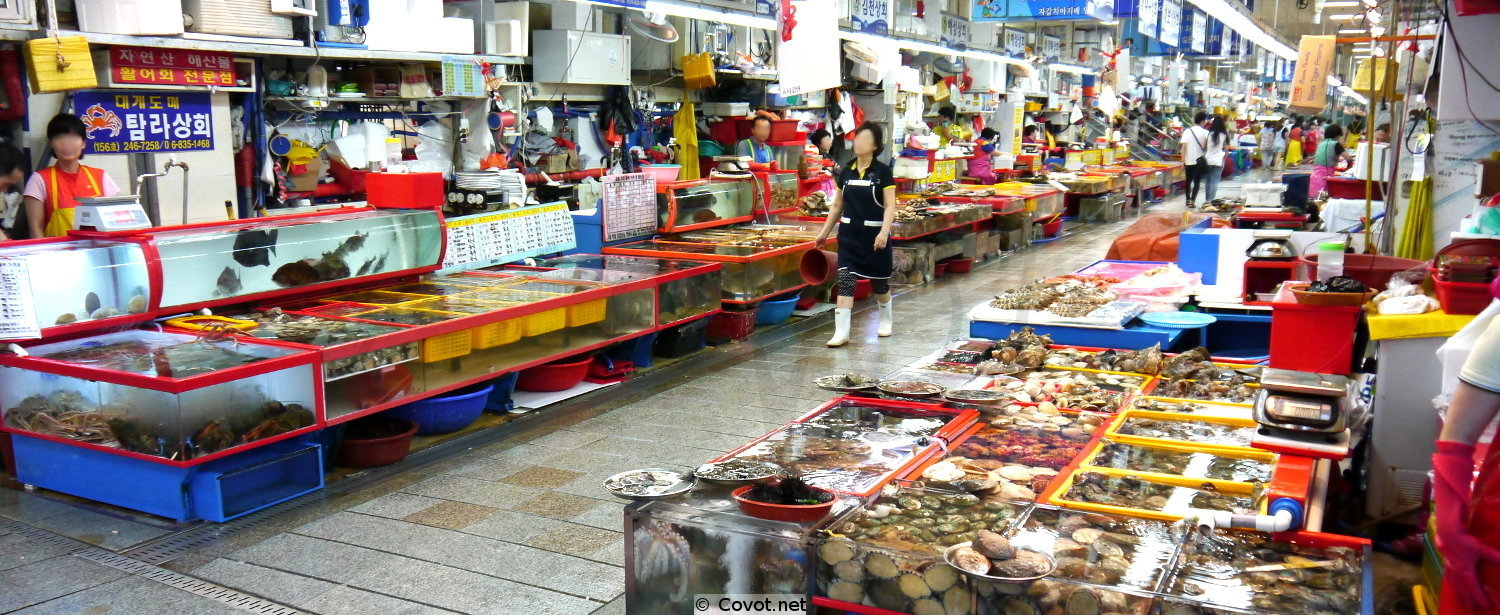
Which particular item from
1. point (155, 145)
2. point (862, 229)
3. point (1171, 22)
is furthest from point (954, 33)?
point (155, 145)

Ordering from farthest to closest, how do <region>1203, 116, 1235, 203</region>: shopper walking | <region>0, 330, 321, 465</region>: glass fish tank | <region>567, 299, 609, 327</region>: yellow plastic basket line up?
<region>1203, 116, 1235, 203</region>: shopper walking → <region>567, 299, 609, 327</region>: yellow plastic basket → <region>0, 330, 321, 465</region>: glass fish tank

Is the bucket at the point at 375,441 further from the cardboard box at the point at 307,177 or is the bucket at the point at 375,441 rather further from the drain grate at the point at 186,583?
the cardboard box at the point at 307,177

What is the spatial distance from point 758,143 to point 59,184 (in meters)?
7.95

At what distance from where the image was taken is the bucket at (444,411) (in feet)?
20.7

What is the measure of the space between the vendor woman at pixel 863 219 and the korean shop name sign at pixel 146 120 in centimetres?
465

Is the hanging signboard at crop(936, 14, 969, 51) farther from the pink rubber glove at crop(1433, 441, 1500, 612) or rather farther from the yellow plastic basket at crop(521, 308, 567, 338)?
the pink rubber glove at crop(1433, 441, 1500, 612)

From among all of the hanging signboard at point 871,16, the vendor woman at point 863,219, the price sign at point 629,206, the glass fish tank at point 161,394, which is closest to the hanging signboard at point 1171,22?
the hanging signboard at point 871,16

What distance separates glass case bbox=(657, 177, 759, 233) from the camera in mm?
9602

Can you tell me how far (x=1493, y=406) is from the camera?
8.80 ft

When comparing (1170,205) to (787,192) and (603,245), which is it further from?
(603,245)

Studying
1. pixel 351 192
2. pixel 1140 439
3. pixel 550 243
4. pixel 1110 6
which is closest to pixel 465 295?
pixel 550 243

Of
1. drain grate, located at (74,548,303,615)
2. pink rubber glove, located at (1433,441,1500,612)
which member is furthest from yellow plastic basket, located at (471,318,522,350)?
pink rubber glove, located at (1433,441,1500,612)

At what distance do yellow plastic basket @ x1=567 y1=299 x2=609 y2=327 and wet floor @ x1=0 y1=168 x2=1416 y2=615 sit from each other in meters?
0.52

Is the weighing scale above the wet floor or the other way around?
above
